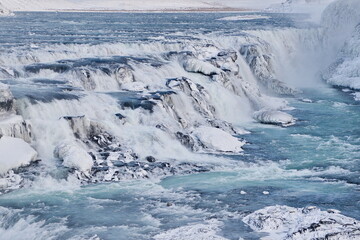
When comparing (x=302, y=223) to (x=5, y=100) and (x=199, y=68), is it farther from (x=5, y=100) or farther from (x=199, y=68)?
(x=199, y=68)

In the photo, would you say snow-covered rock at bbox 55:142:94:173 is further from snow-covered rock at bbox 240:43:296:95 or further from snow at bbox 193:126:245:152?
snow-covered rock at bbox 240:43:296:95

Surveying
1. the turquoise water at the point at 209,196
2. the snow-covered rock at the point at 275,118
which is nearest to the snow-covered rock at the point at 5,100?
the turquoise water at the point at 209,196

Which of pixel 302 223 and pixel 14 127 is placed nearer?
pixel 302 223

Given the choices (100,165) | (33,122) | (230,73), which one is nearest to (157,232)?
(100,165)

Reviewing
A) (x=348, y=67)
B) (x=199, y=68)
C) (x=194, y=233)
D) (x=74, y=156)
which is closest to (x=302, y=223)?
(x=194, y=233)

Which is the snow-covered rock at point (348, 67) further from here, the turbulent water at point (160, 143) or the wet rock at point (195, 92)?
the wet rock at point (195, 92)

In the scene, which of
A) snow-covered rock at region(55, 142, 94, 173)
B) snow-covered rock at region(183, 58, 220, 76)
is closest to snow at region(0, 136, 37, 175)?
snow-covered rock at region(55, 142, 94, 173)
